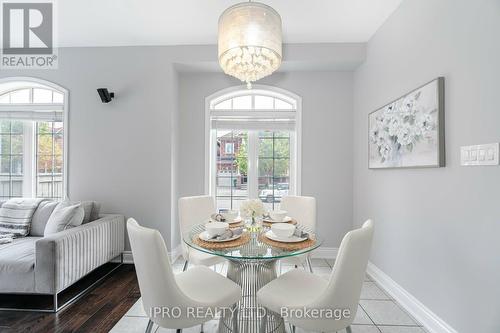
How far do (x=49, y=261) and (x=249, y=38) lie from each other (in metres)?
2.32

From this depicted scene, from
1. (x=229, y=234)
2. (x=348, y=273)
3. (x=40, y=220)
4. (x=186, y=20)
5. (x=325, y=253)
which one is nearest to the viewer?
(x=348, y=273)

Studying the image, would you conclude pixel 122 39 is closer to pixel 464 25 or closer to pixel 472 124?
pixel 464 25

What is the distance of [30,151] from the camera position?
3547 millimetres

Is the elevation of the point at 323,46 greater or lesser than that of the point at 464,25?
greater

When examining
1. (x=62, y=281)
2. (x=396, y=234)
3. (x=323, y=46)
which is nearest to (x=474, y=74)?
(x=396, y=234)

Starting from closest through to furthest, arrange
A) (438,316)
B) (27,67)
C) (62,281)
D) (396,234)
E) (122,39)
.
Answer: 1. (438,316)
2. (62,281)
3. (396,234)
4. (122,39)
5. (27,67)

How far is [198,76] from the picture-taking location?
138 inches

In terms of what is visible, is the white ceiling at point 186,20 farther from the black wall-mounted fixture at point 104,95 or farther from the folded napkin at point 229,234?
the folded napkin at point 229,234

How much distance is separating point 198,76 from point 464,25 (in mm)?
2834

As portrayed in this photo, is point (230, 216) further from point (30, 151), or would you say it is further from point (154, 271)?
point (30, 151)

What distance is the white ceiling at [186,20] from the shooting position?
2.37 metres

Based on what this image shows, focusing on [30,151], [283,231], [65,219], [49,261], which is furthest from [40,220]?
[283,231]

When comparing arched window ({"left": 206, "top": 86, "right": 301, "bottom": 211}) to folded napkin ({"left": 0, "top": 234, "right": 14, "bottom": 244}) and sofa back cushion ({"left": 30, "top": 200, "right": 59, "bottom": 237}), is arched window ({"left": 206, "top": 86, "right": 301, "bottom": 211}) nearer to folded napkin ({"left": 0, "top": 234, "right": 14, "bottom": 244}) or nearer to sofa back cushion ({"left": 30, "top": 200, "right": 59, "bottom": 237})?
sofa back cushion ({"left": 30, "top": 200, "right": 59, "bottom": 237})

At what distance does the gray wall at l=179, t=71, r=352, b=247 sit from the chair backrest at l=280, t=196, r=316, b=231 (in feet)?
2.83
